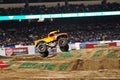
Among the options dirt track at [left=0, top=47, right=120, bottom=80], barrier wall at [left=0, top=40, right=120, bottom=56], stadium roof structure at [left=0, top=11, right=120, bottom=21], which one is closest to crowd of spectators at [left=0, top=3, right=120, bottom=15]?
stadium roof structure at [left=0, top=11, right=120, bottom=21]

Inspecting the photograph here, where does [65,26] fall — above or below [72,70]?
below

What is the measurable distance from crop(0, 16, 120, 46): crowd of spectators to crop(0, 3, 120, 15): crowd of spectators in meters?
1.53

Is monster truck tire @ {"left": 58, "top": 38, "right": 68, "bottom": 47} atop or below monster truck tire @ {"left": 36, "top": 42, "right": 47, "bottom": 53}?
atop

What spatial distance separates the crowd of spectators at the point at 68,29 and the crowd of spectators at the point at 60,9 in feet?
5.02

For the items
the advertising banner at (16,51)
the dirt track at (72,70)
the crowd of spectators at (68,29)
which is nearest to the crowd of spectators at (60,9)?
the crowd of spectators at (68,29)

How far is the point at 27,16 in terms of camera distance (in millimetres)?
43000

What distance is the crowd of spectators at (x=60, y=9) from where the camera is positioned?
44.0 m

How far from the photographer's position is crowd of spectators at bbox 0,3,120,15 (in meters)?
44.0

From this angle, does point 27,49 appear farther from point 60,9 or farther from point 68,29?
point 60,9

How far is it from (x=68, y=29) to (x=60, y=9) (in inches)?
121

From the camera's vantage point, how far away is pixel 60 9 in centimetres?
4556

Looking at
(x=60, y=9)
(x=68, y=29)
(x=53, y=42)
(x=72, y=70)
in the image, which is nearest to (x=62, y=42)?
(x=53, y=42)

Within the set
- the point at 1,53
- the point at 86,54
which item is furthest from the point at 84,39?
the point at 86,54

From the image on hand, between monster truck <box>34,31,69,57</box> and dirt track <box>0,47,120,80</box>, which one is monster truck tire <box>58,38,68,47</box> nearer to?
monster truck <box>34,31,69,57</box>
